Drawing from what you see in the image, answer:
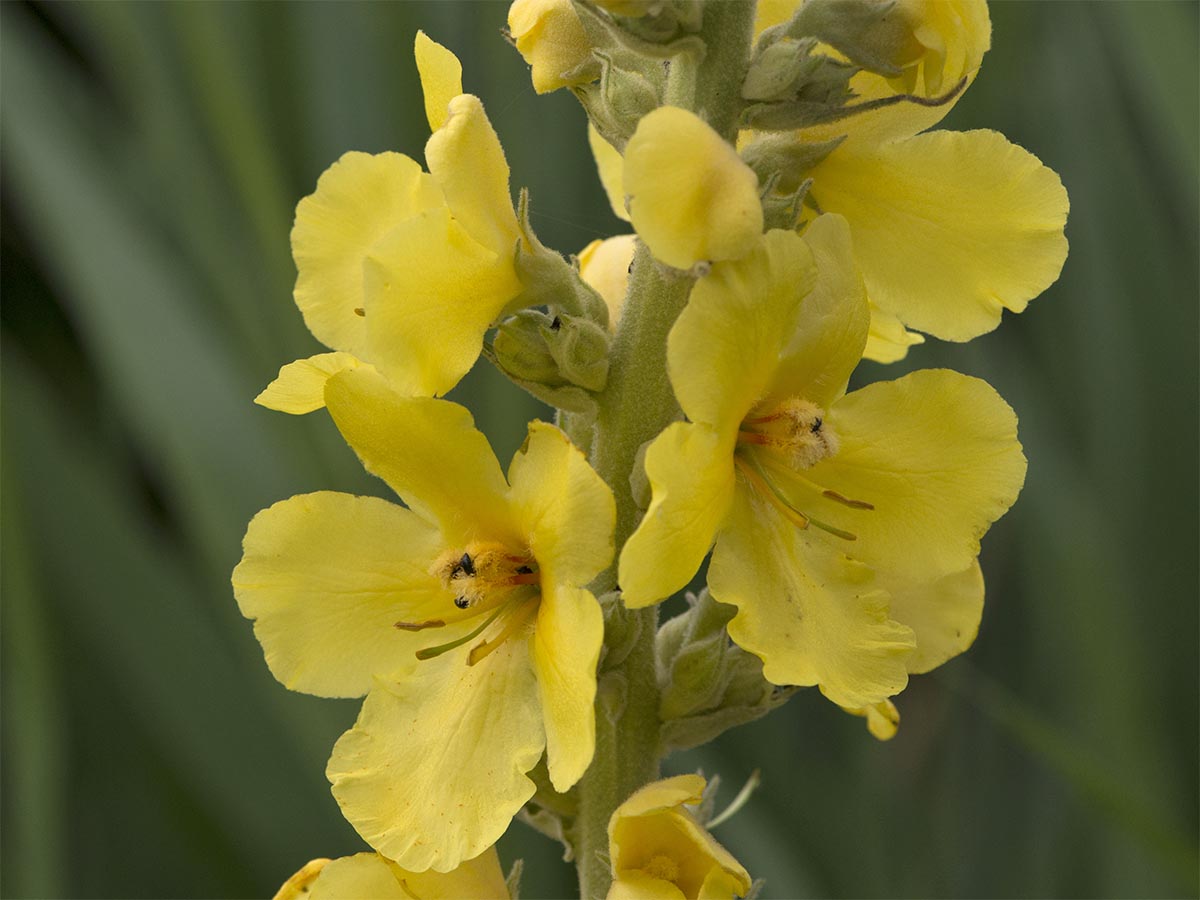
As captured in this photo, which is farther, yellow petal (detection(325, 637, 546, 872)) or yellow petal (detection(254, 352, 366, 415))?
yellow petal (detection(254, 352, 366, 415))

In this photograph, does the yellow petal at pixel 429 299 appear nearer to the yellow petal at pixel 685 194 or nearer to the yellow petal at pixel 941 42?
the yellow petal at pixel 685 194

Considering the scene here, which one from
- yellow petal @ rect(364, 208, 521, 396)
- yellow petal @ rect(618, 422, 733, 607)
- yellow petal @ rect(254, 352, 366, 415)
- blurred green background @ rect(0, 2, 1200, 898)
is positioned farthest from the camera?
blurred green background @ rect(0, 2, 1200, 898)

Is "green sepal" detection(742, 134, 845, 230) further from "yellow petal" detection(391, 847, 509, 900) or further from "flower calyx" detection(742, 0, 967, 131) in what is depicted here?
"yellow petal" detection(391, 847, 509, 900)

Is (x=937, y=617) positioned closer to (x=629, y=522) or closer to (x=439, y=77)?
(x=629, y=522)

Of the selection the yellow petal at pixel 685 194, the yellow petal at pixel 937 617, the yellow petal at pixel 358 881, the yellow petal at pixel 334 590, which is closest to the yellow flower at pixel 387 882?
the yellow petal at pixel 358 881

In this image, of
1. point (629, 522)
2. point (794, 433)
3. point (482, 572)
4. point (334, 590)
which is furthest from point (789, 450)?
point (334, 590)

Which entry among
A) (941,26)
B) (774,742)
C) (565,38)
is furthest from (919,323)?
(774,742)

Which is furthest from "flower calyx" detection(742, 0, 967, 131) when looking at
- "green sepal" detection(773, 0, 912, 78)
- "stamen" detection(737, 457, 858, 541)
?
"stamen" detection(737, 457, 858, 541)
